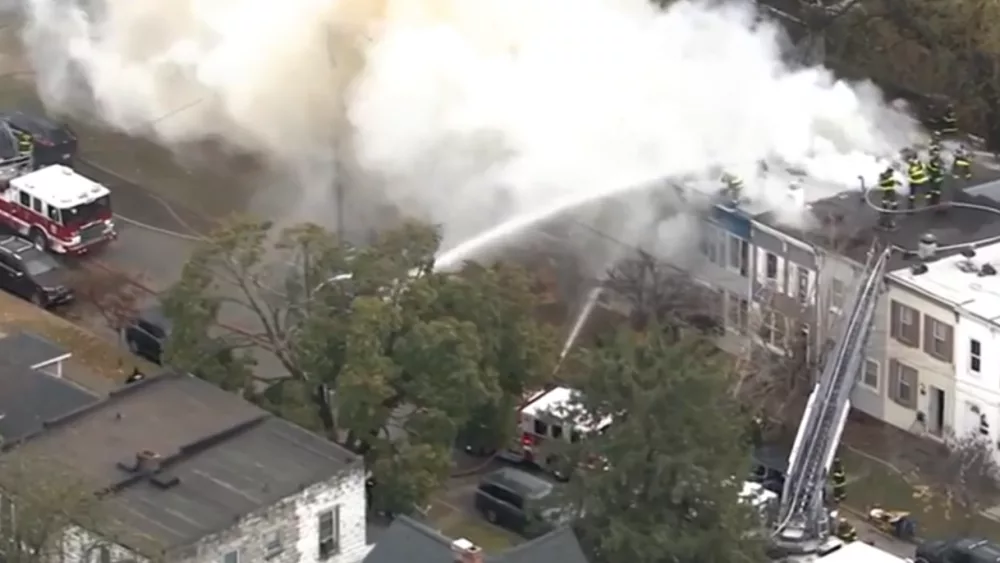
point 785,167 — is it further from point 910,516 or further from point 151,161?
point 151,161

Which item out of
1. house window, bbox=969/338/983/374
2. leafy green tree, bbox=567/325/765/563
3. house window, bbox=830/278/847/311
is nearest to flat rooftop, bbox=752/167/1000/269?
house window, bbox=830/278/847/311

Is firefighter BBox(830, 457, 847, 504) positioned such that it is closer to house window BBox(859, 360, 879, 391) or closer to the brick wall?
house window BBox(859, 360, 879, 391)

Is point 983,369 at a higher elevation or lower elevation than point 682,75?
lower

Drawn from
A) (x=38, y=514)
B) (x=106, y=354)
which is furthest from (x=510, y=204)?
(x=38, y=514)

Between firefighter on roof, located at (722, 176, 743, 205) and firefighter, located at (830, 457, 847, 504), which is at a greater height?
firefighter on roof, located at (722, 176, 743, 205)

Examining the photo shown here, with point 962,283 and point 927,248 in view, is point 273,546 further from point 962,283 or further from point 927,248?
point 927,248

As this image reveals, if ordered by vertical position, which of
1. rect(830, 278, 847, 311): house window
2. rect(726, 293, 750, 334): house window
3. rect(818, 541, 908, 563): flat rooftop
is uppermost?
rect(830, 278, 847, 311): house window

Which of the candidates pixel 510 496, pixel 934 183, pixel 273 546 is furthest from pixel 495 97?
pixel 273 546

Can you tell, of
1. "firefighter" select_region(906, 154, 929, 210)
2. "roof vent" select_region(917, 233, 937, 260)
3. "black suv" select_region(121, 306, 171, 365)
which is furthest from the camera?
"black suv" select_region(121, 306, 171, 365)
